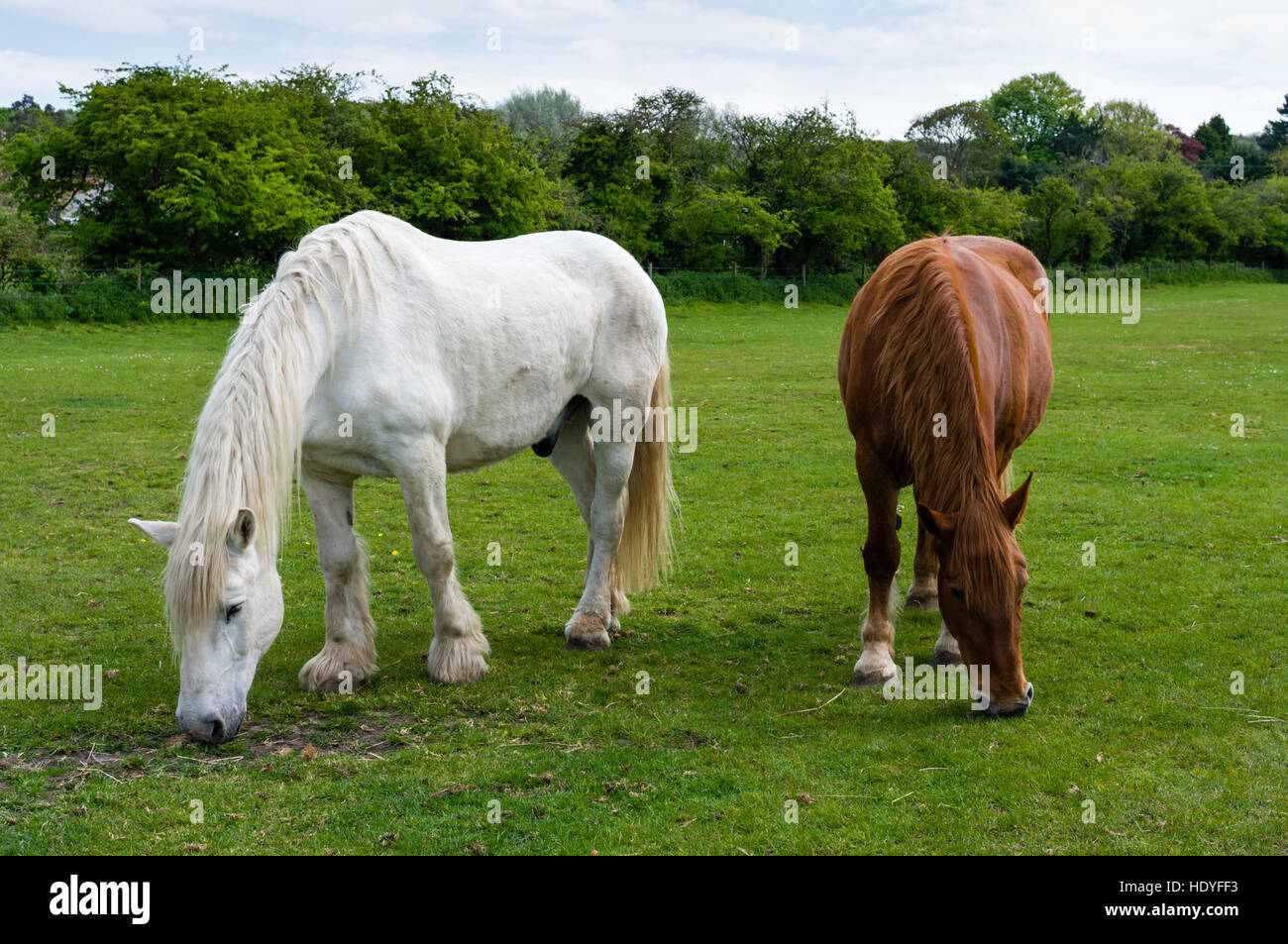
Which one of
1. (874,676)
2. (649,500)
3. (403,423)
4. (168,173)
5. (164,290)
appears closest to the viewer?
(403,423)

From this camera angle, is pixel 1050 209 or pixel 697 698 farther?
pixel 1050 209

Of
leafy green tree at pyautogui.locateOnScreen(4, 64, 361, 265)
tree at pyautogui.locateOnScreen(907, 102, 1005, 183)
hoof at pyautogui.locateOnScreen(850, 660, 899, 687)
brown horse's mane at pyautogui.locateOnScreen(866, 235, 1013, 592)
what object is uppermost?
tree at pyautogui.locateOnScreen(907, 102, 1005, 183)

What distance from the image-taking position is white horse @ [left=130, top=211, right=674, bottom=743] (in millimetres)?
3977

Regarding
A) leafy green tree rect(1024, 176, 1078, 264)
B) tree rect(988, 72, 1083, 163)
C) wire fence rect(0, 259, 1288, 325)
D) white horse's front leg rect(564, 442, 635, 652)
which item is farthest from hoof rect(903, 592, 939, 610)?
tree rect(988, 72, 1083, 163)

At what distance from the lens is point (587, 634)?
5.66 metres

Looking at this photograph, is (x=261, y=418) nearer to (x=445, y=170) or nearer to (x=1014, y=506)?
(x=1014, y=506)

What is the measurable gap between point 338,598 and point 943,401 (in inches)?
119

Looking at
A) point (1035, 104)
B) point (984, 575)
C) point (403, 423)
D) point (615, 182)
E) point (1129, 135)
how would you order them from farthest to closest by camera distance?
point (1035, 104)
point (1129, 135)
point (615, 182)
point (403, 423)
point (984, 575)

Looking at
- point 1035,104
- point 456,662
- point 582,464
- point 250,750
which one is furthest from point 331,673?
point 1035,104

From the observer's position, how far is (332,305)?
467 centimetres

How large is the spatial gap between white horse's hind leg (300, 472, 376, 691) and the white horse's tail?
1723 mm

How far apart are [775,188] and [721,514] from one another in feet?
108

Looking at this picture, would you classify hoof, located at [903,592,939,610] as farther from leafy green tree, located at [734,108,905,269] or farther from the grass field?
leafy green tree, located at [734,108,905,269]
